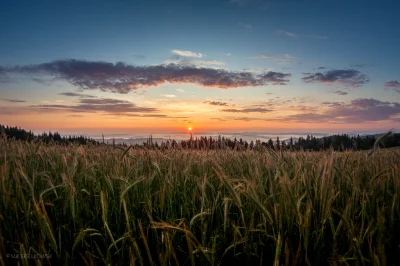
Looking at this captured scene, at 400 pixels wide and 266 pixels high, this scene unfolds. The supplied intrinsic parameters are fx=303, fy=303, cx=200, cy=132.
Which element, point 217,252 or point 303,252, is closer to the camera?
point 303,252

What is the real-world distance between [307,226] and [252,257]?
58cm

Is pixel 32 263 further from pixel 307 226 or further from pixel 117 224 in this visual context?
pixel 307 226

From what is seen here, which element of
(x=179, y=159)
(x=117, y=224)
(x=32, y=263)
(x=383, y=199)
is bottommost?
(x=32, y=263)

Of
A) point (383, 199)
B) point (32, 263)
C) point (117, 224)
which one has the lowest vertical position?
point (32, 263)

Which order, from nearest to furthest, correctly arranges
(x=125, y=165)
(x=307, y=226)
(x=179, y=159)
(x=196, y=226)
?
(x=307, y=226), (x=196, y=226), (x=125, y=165), (x=179, y=159)

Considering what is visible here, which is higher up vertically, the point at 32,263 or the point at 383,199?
the point at 383,199

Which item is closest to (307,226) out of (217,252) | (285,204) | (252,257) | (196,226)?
(285,204)

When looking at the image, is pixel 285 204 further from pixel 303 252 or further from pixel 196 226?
pixel 196 226

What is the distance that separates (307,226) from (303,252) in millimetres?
302

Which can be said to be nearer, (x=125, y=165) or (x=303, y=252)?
(x=303, y=252)

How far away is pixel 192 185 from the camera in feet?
12.4

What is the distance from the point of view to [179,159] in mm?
5000

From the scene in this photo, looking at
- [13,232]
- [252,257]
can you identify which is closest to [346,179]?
[252,257]

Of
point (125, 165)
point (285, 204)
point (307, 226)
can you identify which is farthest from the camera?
point (125, 165)
